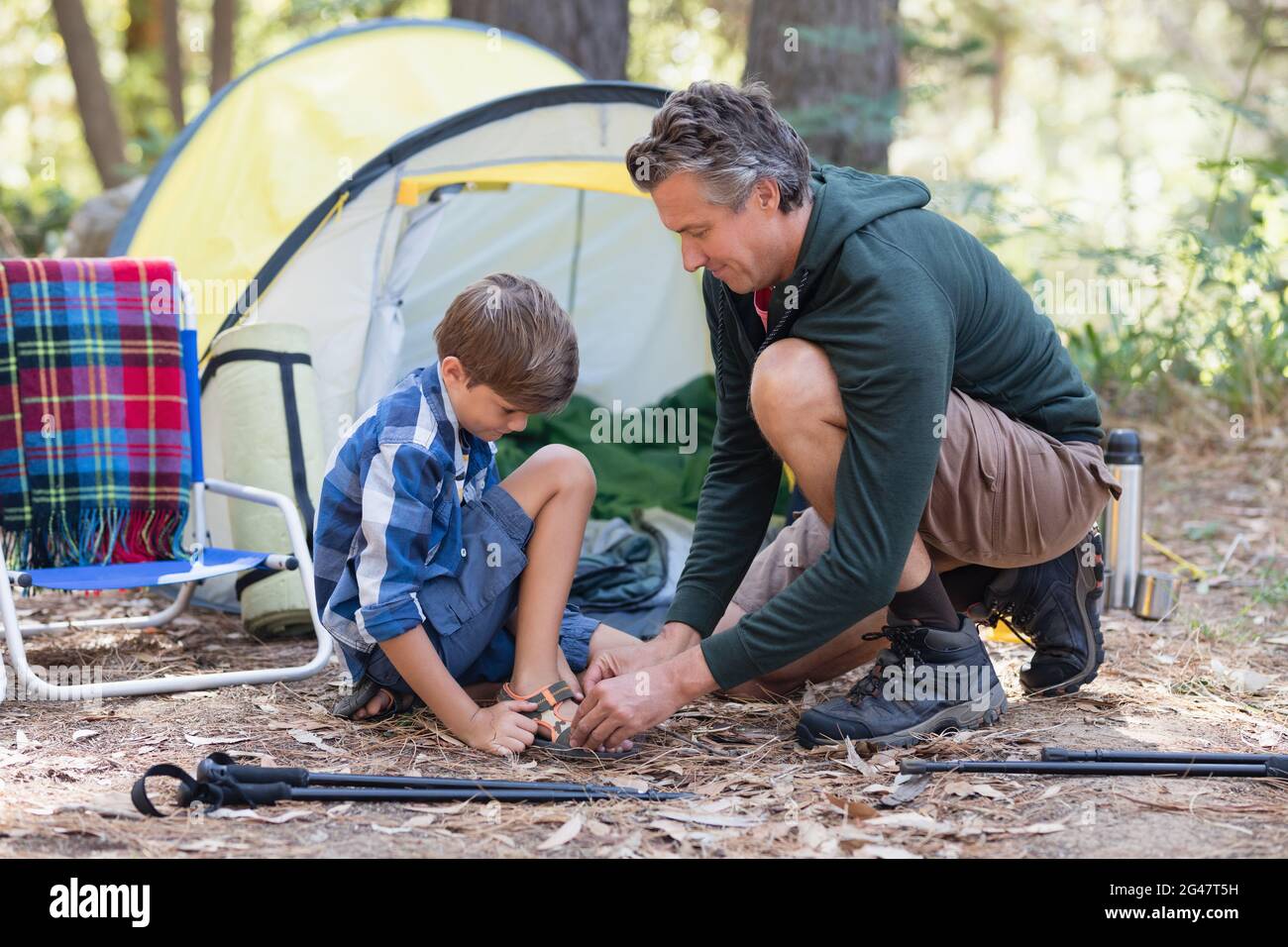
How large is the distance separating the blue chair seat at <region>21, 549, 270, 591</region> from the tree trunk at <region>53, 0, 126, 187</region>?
22.6ft

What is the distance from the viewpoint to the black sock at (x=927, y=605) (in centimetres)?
236

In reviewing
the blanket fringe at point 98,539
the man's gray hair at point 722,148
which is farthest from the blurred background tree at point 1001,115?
the man's gray hair at point 722,148

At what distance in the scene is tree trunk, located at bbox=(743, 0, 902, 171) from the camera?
16.9 ft

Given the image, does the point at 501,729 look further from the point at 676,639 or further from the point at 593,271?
the point at 593,271

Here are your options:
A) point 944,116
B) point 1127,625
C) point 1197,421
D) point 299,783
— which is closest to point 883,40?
point 1197,421

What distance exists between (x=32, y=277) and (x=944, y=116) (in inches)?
A: 616

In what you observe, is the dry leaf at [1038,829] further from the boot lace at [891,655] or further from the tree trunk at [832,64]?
A: the tree trunk at [832,64]

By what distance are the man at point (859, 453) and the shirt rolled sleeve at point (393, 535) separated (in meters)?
0.37

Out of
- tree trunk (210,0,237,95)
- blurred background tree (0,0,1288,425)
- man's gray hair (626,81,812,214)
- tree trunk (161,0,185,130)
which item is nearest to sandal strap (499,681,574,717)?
man's gray hair (626,81,812,214)

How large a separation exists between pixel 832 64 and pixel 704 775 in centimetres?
388

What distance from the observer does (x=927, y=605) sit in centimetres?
237
